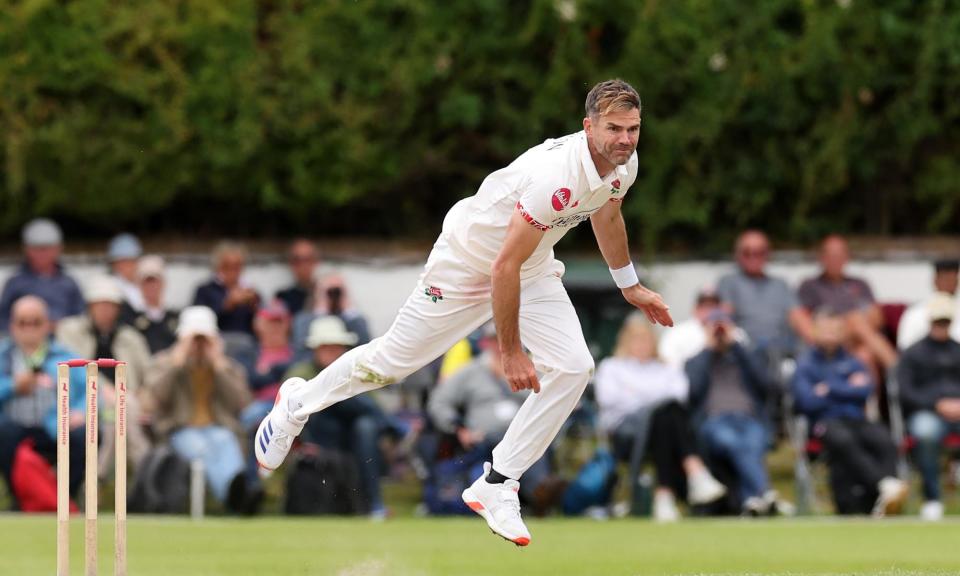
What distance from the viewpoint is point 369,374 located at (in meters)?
8.08

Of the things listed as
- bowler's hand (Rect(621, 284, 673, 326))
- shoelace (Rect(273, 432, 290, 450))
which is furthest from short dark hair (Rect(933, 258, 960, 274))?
shoelace (Rect(273, 432, 290, 450))

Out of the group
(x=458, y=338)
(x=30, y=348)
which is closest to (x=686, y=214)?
(x=30, y=348)

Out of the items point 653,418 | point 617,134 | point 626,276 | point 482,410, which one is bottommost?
point 653,418

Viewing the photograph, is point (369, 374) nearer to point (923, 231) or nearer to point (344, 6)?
point (344, 6)

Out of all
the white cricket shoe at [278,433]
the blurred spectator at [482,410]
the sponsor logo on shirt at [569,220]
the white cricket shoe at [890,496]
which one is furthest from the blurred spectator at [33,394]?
the white cricket shoe at [890,496]

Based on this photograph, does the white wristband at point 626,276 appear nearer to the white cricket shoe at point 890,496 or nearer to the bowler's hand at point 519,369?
the bowler's hand at point 519,369

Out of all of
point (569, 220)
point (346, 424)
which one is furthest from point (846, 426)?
point (569, 220)

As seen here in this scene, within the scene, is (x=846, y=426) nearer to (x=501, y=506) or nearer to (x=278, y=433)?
(x=501, y=506)

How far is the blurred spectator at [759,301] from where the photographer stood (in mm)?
→ 13133

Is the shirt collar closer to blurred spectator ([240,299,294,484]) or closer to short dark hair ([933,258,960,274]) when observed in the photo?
blurred spectator ([240,299,294,484])

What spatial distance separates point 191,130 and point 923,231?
20.6 feet

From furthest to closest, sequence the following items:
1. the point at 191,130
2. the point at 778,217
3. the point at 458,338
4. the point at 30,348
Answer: the point at 778,217 < the point at 191,130 < the point at 30,348 < the point at 458,338

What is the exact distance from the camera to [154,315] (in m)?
13.0

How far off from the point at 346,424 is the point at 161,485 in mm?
1309
